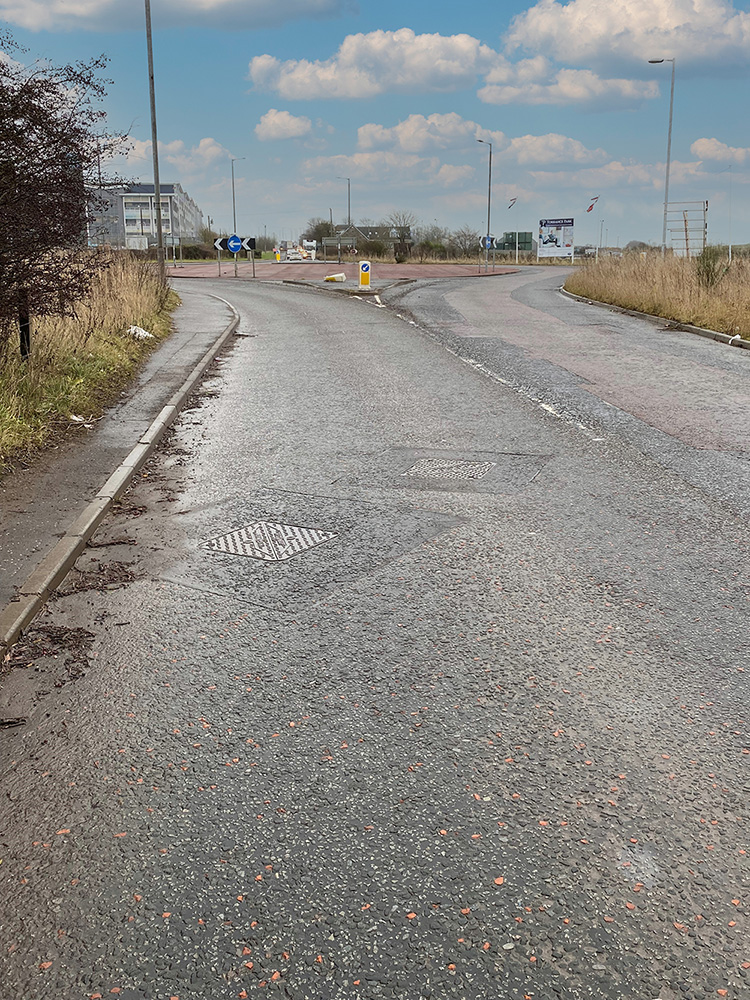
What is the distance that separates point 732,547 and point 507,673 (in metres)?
2.45

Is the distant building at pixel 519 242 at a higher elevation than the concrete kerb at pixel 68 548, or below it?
higher

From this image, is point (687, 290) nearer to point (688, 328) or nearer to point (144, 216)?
point (688, 328)

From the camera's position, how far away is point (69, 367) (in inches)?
445

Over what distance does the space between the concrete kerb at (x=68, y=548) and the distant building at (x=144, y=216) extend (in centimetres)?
279

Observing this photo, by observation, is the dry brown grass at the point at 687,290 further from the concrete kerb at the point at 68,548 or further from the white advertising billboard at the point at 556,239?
the white advertising billboard at the point at 556,239

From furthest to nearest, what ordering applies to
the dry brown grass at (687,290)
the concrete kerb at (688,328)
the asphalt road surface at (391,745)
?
the dry brown grass at (687,290) < the concrete kerb at (688,328) < the asphalt road surface at (391,745)

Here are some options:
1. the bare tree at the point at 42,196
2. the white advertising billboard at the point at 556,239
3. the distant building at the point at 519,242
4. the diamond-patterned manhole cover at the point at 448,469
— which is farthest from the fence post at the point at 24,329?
the distant building at the point at 519,242

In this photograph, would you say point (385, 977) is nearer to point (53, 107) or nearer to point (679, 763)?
point (679, 763)

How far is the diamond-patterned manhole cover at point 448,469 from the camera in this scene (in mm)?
7766

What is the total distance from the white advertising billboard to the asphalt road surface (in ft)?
256

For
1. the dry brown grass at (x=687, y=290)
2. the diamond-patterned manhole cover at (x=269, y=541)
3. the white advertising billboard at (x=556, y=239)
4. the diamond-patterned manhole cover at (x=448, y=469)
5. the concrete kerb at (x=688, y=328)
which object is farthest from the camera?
the white advertising billboard at (x=556, y=239)

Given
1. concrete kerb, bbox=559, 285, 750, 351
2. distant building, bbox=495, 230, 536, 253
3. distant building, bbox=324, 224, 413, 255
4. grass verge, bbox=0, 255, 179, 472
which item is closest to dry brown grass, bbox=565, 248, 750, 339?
concrete kerb, bbox=559, 285, 750, 351

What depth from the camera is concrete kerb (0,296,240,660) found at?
4668mm

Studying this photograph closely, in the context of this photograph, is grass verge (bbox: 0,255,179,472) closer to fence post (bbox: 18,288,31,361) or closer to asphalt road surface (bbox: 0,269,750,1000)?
fence post (bbox: 18,288,31,361)
